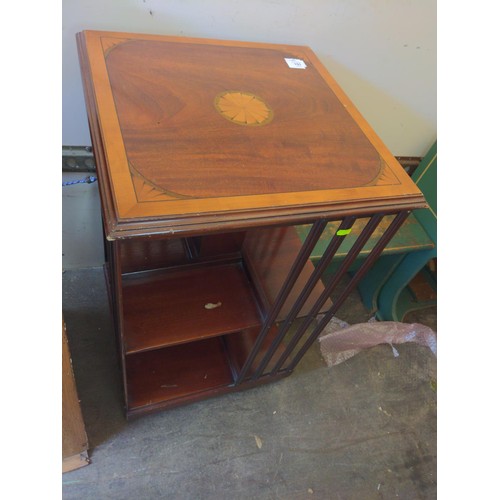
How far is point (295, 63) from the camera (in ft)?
3.09

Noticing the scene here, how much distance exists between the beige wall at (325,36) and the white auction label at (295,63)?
0.45 feet

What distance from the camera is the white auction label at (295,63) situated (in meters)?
0.93

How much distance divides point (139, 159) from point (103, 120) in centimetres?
10

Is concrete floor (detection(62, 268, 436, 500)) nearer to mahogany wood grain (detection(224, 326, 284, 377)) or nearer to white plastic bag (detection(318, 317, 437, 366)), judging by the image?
white plastic bag (detection(318, 317, 437, 366))

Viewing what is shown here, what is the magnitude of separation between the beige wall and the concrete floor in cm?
43

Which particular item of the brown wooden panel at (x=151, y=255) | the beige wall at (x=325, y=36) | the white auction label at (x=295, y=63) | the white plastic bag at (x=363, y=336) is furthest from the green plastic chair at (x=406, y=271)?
the brown wooden panel at (x=151, y=255)

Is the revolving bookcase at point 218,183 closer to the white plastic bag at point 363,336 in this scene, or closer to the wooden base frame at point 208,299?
the wooden base frame at point 208,299

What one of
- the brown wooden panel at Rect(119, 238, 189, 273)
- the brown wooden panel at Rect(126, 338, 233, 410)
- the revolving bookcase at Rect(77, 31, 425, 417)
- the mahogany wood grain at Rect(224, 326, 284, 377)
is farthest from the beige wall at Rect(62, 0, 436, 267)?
the mahogany wood grain at Rect(224, 326, 284, 377)

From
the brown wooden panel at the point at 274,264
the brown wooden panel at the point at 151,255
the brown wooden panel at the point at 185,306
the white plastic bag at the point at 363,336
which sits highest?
the brown wooden panel at the point at 274,264

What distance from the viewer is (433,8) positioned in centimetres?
107

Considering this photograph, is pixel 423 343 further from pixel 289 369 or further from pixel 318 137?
pixel 318 137

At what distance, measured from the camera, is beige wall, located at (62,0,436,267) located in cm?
92

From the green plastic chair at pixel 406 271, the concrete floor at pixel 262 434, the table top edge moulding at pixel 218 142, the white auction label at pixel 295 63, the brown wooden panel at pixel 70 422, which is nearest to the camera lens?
the table top edge moulding at pixel 218 142
